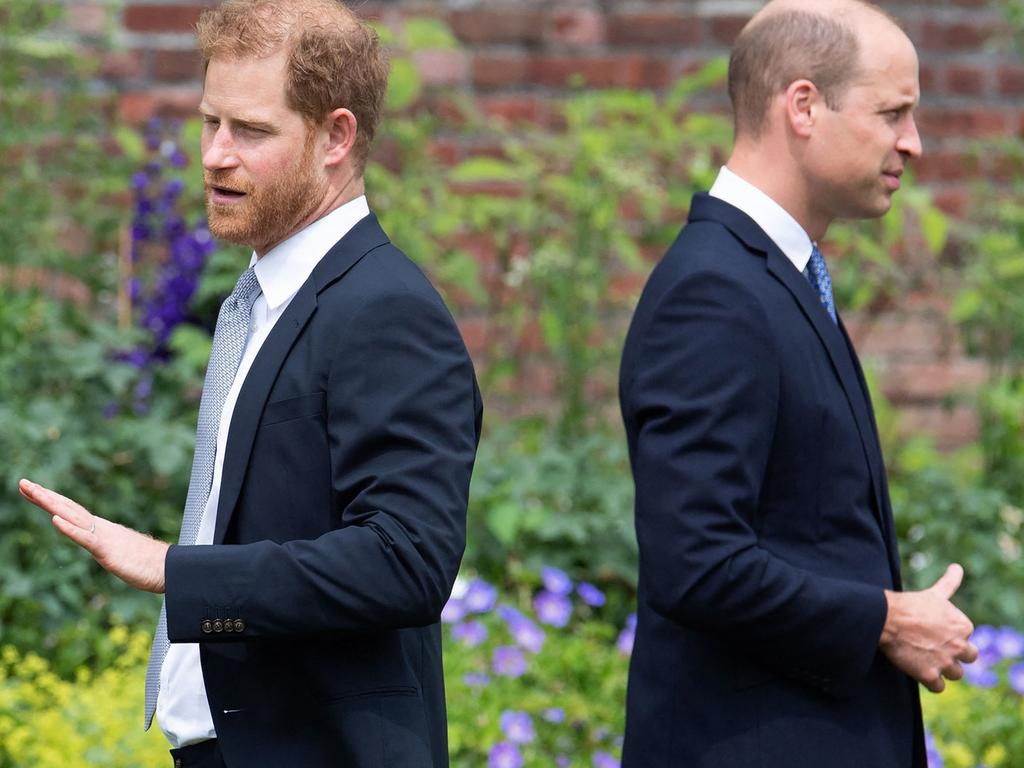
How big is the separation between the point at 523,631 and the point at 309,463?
1834mm

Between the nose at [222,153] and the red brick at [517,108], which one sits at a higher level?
the red brick at [517,108]

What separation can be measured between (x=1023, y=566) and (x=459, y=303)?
183 cm

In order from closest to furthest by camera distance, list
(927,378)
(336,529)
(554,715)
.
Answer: (336,529), (554,715), (927,378)

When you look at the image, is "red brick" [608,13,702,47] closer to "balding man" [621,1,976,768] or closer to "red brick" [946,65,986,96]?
"red brick" [946,65,986,96]

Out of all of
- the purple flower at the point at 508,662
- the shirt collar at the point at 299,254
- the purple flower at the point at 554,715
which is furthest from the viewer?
the purple flower at the point at 508,662

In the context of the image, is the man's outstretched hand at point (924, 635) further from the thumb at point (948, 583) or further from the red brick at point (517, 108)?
the red brick at point (517, 108)

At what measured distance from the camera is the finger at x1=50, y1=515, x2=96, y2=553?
1.89 metres

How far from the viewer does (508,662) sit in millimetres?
3727

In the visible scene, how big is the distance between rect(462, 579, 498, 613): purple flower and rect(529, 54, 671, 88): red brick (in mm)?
1813

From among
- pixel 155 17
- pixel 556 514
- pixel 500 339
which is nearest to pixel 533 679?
pixel 556 514

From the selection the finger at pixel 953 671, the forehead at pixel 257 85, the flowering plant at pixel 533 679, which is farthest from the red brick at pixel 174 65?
the finger at pixel 953 671

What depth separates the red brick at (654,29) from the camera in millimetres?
5078

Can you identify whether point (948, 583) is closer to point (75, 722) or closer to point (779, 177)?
point (779, 177)

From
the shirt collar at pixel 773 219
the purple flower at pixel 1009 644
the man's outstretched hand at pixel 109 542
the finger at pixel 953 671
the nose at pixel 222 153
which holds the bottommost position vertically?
the purple flower at pixel 1009 644
